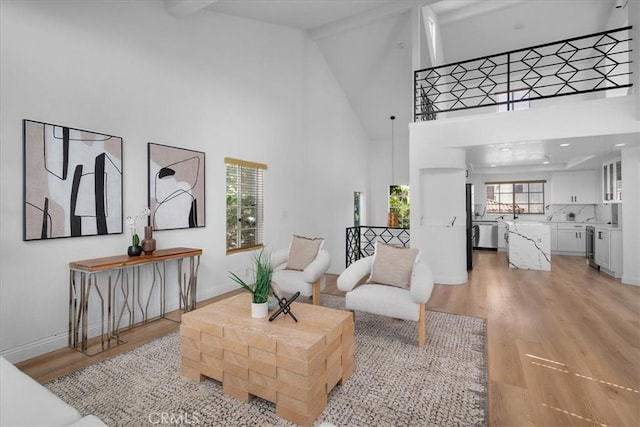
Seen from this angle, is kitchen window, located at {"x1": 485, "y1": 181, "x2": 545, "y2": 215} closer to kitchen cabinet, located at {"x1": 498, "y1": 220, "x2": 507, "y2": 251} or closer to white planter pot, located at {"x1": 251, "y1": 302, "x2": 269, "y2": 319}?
kitchen cabinet, located at {"x1": 498, "y1": 220, "x2": 507, "y2": 251}

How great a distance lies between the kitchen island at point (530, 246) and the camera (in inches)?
241

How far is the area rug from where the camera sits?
1.90 metres

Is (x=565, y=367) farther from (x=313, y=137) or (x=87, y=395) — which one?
(x=313, y=137)

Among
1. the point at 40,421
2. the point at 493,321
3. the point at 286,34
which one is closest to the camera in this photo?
the point at 40,421

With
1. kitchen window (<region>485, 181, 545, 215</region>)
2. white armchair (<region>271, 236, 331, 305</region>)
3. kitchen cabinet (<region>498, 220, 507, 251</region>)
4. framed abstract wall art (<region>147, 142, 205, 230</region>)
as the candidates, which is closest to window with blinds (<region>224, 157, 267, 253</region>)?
framed abstract wall art (<region>147, 142, 205, 230</region>)

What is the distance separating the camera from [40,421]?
1105 millimetres

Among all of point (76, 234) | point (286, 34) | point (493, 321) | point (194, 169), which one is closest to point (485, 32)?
point (286, 34)

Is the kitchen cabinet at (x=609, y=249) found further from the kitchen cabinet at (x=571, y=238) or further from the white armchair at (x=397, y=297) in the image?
the white armchair at (x=397, y=297)

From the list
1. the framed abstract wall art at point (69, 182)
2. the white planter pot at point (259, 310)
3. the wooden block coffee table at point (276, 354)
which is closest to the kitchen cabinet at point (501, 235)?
the wooden block coffee table at point (276, 354)

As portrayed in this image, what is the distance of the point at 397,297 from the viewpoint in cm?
287

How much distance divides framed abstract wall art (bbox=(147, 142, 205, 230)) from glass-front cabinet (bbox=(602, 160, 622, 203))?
680cm

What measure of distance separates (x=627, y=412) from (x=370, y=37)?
6457 millimetres

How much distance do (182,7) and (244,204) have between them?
8.67ft

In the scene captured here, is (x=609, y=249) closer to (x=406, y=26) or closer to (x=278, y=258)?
(x=406, y=26)
